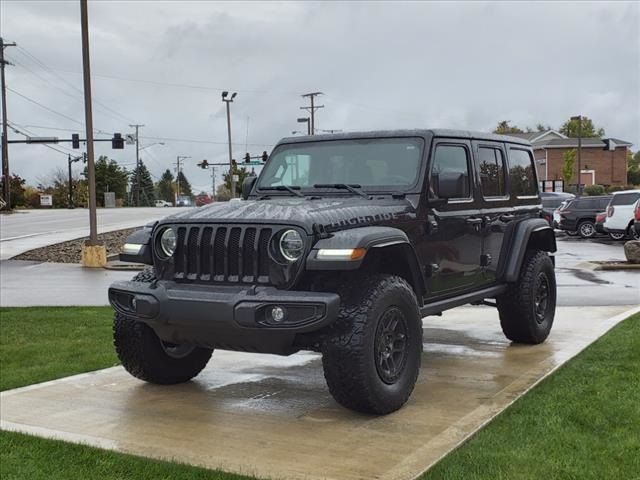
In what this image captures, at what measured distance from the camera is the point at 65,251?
80.7 ft

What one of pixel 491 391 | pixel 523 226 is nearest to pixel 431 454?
pixel 491 391

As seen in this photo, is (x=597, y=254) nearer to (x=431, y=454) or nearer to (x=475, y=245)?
(x=475, y=245)

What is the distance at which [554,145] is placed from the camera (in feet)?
243

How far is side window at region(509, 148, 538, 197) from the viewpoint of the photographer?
7.41m

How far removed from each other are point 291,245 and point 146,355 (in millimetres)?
1810

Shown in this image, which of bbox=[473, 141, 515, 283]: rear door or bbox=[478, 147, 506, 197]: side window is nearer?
bbox=[473, 141, 515, 283]: rear door

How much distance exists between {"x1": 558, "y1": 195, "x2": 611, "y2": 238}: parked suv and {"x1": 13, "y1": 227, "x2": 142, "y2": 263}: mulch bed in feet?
53.0

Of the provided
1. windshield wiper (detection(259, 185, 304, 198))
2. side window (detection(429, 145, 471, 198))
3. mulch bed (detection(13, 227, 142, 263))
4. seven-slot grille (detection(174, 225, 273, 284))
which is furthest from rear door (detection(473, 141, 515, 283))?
mulch bed (detection(13, 227, 142, 263))

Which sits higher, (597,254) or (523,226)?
(523,226)

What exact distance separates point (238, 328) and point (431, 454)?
1.36 m

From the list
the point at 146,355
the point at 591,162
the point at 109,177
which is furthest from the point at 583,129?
the point at 146,355

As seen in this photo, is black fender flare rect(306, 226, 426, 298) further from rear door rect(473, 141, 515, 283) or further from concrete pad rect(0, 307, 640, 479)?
rear door rect(473, 141, 515, 283)

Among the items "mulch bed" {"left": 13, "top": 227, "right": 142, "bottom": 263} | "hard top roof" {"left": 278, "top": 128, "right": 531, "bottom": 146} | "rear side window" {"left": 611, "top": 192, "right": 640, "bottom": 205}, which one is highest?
"hard top roof" {"left": 278, "top": 128, "right": 531, "bottom": 146}

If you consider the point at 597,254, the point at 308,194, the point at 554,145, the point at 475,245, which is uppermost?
the point at 554,145
